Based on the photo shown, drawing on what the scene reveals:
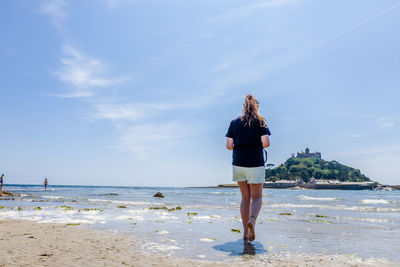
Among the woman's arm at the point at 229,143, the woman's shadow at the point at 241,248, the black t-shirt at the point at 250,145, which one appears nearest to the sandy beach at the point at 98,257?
the woman's shadow at the point at 241,248

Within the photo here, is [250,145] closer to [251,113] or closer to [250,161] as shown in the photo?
[250,161]

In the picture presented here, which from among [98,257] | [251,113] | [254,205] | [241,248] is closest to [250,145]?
[251,113]

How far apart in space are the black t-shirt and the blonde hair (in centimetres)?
8

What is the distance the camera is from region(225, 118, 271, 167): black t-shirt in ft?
17.3

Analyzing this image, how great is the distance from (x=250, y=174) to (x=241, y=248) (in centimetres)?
135

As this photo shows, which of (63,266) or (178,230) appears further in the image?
(178,230)

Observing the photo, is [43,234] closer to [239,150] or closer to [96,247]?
[96,247]

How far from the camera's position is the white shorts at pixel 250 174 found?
5182mm

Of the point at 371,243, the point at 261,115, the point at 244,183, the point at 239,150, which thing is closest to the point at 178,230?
the point at 244,183

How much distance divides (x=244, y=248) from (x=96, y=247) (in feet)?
7.97

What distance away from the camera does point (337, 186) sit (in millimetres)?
158875

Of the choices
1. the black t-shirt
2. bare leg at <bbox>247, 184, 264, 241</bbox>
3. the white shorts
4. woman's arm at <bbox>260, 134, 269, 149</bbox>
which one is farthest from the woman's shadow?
woman's arm at <bbox>260, 134, 269, 149</bbox>

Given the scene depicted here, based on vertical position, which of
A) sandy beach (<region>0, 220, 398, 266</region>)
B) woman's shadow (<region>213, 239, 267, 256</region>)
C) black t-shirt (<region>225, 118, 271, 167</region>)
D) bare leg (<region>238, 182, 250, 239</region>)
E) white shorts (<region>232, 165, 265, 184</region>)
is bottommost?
woman's shadow (<region>213, 239, 267, 256</region>)

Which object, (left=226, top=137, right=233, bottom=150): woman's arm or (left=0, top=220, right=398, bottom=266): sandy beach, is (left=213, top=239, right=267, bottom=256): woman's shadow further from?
(left=226, top=137, right=233, bottom=150): woman's arm
